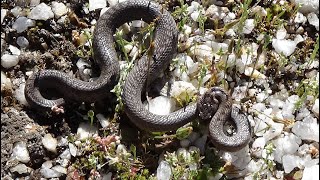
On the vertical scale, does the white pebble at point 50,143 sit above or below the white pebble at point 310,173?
above

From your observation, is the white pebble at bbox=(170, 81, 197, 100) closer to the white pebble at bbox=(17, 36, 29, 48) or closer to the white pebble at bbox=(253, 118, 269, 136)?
the white pebble at bbox=(253, 118, 269, 136)

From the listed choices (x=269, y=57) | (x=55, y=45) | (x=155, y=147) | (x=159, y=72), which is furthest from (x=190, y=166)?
(x=55, y=45)

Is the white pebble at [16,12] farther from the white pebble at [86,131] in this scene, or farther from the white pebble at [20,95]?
the white pebble at [86,131]

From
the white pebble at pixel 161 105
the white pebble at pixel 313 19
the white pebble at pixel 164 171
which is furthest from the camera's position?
the white pebble at pixel 313 19

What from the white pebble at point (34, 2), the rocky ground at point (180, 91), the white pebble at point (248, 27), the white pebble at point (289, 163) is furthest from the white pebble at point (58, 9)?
the white pebble at point (289, 163)

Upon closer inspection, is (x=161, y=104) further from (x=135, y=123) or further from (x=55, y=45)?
(x=55, y=45)

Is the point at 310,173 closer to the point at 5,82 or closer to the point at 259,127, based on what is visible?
the point at 259,127

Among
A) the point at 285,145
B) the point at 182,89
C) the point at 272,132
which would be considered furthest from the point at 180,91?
the point at 285,145
